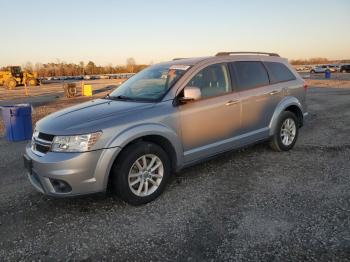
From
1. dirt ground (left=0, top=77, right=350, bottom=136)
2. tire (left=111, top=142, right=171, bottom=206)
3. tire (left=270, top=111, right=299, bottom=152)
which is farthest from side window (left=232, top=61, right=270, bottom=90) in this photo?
dirt ground (left=0, top=77, right=350, bottom=136)

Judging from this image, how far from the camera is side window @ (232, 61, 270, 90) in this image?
18.1ft

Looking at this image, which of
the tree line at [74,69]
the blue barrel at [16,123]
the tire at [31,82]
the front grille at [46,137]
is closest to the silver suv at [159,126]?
the front grille at [46,137]

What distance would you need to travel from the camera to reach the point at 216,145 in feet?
16.8

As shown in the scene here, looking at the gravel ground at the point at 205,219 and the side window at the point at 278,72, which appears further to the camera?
the side window at the point at 278,72

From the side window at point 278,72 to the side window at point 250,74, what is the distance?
0.55 ft

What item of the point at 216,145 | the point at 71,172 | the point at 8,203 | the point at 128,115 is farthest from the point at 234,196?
the point at 8,203

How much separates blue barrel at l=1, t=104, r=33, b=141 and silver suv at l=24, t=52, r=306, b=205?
410cm

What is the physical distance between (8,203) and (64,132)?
146cm

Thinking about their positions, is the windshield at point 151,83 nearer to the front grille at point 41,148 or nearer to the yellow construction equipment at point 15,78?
the front grille at point 41,148

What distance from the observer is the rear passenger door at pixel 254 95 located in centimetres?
550

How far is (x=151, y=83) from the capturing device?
204 inches

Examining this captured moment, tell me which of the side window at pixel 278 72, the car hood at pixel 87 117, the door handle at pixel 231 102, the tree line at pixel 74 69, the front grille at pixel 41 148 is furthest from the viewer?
the tree line at pixel 74 69

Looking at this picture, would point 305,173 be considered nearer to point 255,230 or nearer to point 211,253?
point 255,230

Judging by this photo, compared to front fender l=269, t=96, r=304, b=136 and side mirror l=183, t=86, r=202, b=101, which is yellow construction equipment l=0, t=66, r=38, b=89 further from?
side mirror l=183, t=86, r=202, b=101
